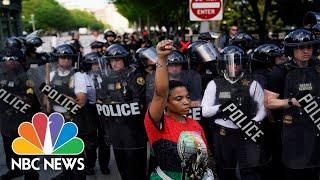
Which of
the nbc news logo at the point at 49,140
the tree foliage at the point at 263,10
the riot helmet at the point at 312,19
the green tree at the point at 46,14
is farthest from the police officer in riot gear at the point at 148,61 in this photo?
the green tree at the point at 46,14

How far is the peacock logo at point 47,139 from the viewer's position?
407 centimetres

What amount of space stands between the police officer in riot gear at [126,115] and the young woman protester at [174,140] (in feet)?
6.12

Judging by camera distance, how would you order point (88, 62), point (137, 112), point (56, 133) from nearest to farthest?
point (56, 133) → point (137, 112) → point (88, 62)

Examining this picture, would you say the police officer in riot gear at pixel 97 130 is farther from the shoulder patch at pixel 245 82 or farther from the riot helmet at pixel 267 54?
the riot helmet at pixel 267 54

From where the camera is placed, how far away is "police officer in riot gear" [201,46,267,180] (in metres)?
4.66

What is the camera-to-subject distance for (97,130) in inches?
250

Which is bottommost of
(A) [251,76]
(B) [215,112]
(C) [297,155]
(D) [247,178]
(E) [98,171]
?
(E) [98,171]

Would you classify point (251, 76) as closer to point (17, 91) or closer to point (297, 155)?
point (297, 155)

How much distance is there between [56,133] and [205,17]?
4316 mm

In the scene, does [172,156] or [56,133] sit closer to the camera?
[172,156]

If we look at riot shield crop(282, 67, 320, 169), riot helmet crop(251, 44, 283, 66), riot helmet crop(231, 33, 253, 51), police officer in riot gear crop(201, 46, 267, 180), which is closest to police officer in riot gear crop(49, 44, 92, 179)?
police officer in riot gear crop(201, 46, 267, 180)

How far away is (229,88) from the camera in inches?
184

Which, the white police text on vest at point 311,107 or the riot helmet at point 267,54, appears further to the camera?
the riot helmet at point 267,54

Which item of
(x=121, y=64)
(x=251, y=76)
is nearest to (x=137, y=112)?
(x=121, y=64)
